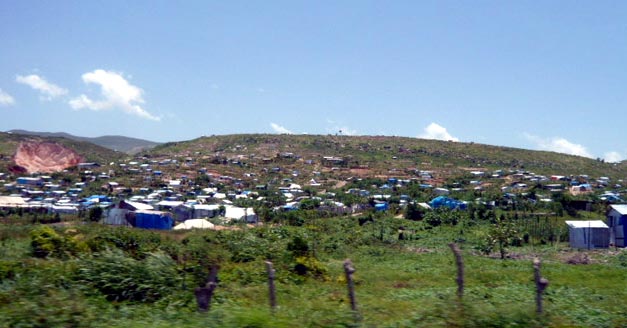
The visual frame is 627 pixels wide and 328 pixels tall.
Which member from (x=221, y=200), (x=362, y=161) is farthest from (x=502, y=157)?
(x=221, y=200)

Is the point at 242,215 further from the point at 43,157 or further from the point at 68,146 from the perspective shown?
the point at 68,146

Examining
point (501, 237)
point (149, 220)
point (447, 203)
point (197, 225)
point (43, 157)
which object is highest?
point (43, 157)

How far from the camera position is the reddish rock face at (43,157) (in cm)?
7194

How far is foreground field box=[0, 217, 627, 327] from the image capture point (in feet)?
24.0

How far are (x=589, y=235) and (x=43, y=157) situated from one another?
A: 230 ft

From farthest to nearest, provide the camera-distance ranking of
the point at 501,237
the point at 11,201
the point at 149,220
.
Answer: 1. the point at 11,201
2. the point at 149,220
3. the point at 501,237

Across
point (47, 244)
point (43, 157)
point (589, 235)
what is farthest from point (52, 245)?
point (43, 157)

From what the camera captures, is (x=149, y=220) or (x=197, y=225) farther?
(x=197, y=225)

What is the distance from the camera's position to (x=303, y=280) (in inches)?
728

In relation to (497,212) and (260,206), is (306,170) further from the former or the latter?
(497,212)

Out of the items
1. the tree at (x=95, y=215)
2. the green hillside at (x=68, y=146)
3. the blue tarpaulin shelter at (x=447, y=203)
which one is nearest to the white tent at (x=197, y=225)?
the tree at (x=95, y=215)

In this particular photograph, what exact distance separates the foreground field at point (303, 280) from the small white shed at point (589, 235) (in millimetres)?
1347

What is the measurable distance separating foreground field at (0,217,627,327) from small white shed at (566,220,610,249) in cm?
135

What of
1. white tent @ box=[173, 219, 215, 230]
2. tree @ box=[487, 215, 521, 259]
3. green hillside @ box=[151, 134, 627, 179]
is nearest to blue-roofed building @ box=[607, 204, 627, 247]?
tree @ box=[487, 215, 521, 259]
